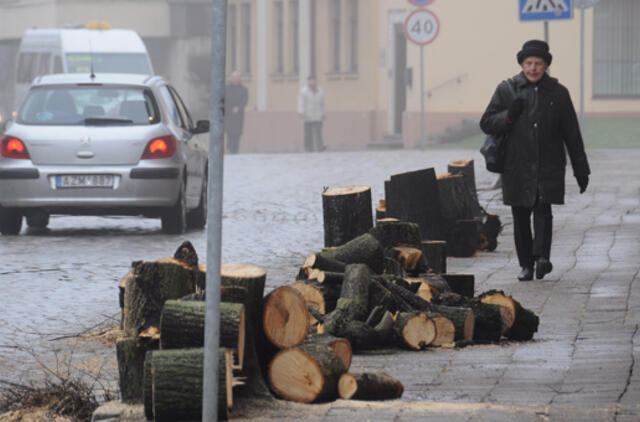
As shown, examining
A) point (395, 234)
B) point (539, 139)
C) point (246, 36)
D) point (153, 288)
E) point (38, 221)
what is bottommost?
point (38, 221)

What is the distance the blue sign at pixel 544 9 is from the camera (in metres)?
19.6

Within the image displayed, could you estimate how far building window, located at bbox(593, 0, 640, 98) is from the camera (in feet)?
129

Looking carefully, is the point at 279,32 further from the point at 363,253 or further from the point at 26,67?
the point at 363,253

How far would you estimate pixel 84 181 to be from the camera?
15.4 meters

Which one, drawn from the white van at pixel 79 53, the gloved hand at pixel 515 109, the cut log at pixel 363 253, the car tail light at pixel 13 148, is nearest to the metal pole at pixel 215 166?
the cut log at pixel 363 253

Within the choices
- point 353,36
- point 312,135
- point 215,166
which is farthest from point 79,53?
point 215,166

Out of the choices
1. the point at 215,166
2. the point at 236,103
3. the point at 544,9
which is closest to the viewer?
the point at 215,166

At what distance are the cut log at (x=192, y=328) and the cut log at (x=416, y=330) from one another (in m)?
1.70

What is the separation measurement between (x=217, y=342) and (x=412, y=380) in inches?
67.0

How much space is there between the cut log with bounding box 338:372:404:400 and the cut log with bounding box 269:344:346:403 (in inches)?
1.8

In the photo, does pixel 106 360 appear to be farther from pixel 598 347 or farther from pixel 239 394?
pixel 598 347

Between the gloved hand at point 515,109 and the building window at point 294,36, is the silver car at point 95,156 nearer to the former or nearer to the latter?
the gloved hand at point 515,109

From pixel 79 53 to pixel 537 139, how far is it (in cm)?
2206

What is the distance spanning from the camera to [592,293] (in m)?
10.0
